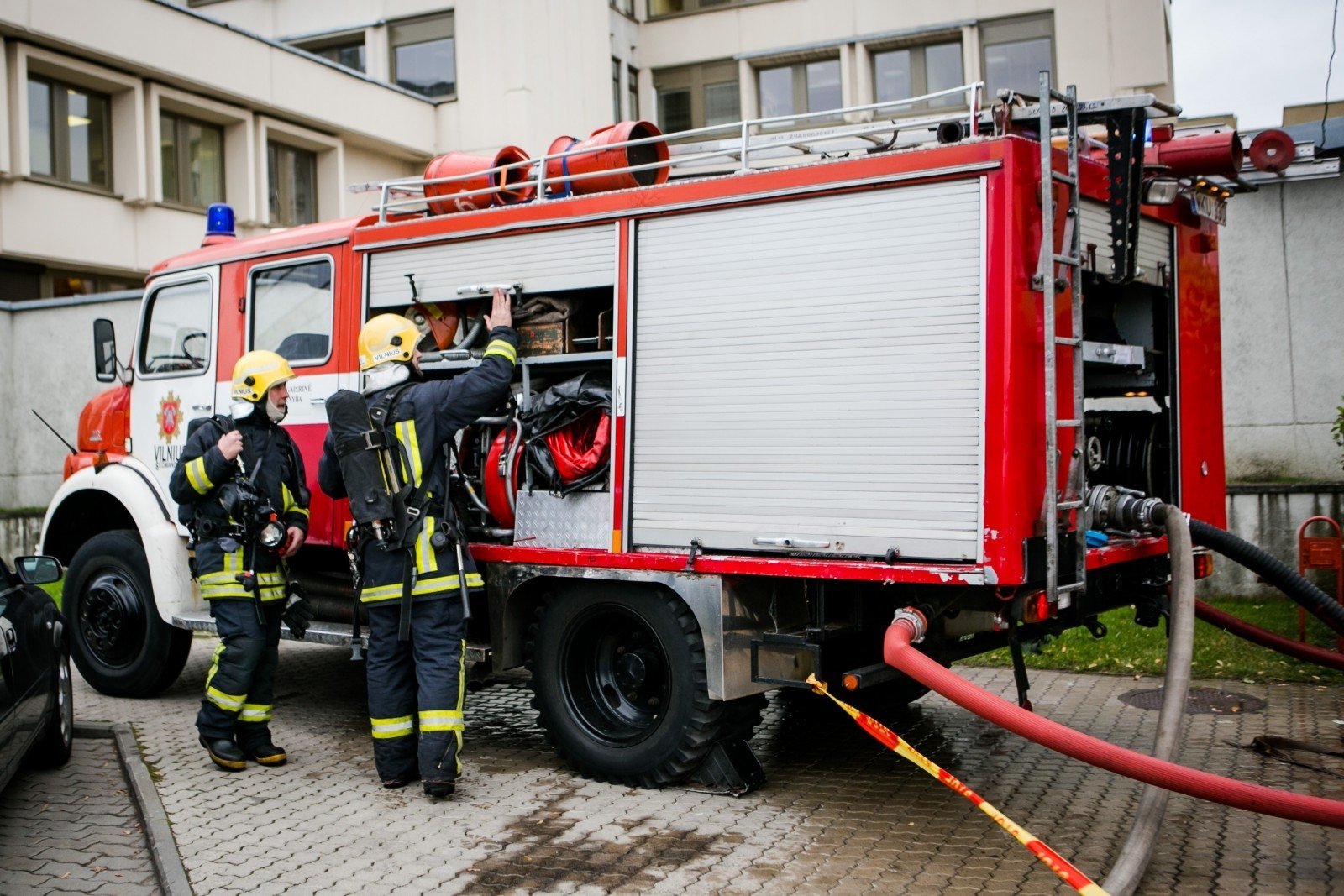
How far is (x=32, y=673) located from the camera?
5375 millimetres

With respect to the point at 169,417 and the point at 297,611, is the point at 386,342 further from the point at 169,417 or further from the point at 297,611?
the point at 169,417

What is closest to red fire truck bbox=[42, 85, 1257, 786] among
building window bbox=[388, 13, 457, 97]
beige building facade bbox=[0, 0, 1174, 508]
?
beige building facade bbox=[0, 0, 1174, 508]

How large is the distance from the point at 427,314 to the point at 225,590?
1.71 metres

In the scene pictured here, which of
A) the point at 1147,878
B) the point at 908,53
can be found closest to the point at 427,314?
the point at 1147,878

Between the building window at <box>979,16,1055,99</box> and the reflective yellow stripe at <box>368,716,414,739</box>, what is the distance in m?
19.4

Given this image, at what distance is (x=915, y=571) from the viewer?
4.89 m

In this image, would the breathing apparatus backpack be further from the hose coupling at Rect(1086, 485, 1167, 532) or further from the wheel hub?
the hose coupling at Rect(1086, 485, 1167, 532)

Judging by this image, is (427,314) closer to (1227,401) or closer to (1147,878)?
(1147,878)

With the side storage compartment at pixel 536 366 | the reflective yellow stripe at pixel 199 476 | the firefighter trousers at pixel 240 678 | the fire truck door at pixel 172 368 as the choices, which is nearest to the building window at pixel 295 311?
the fire truck door at pixel 172 368

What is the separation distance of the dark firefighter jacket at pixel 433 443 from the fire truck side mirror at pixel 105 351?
2.94 m

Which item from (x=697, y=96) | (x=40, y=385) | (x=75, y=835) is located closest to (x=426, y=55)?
(x=697, y=96)

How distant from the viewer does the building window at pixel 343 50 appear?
2431 cm

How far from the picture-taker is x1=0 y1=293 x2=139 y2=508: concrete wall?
44.9ft

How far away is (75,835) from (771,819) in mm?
2935
